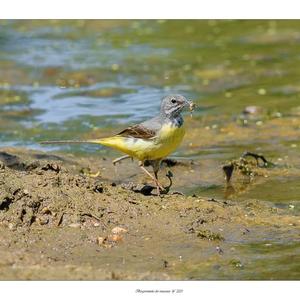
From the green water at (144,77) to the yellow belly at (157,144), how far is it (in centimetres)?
113

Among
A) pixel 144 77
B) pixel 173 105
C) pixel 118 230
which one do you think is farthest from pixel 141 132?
pixel 144 77

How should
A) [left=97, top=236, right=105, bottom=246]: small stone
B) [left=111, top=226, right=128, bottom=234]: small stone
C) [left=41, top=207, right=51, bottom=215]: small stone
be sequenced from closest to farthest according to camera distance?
[left=97, top=236, right=105, bottom=246]: small stone → [left=111, top=226, right=128, bottom=234]: small stone → [left=41, top=207, right=51, bottom=215]: small stone

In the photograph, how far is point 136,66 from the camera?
18.0 metres

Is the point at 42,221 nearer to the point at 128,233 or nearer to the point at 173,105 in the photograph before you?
the point at 128,233

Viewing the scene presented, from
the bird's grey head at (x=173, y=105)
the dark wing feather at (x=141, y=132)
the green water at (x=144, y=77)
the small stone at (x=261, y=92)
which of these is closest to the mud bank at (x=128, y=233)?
the dark wing feather at (x=141, y=132)

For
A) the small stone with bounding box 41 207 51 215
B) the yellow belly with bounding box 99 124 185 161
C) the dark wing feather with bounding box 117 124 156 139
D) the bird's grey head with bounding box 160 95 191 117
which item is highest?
the bird's grey head with bounding box 160 95 191 117

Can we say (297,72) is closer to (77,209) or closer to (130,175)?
(130,175)

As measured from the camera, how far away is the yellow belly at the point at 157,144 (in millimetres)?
8984

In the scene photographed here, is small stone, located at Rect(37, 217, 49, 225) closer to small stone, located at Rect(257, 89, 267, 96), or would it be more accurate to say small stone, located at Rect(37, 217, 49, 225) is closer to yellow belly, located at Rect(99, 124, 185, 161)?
yellow belly, located at Rect(99, 124, 185, 161)

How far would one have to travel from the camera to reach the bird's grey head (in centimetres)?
910

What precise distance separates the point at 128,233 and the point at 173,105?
1580 mm

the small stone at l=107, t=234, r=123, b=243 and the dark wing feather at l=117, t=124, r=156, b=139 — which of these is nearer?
the small stone at l=107, t=234, r=123, b=243

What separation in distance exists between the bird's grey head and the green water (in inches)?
50.6

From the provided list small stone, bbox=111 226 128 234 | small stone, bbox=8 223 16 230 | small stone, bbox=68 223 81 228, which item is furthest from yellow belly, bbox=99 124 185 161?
small stone, bbox=8 223 16 230
